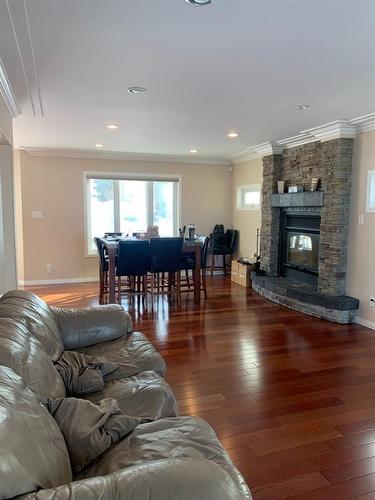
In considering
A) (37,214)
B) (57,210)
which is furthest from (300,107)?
(37,214)

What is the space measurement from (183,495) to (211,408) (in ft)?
5.71

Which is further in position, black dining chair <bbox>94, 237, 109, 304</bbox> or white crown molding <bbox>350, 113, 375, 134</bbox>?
black dining chair <bbox>94, 237, 109, 304</bbox>

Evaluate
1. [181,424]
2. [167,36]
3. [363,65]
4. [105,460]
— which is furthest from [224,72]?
[105,460]

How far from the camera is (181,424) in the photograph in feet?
4.94

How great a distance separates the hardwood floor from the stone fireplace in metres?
0.30

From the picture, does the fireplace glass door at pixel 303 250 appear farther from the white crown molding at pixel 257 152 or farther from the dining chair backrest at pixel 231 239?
the dining chair backrest at pixel 231 239

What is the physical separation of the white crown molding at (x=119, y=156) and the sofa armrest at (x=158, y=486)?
634cm

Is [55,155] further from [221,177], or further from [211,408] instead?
[211,408]

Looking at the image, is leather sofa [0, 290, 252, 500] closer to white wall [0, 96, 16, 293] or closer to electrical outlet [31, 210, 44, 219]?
white wall [0, 96, 16, 293]

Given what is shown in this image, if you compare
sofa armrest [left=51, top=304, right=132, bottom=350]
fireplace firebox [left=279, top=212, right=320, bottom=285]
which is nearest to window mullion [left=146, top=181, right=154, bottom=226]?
fireplace firebox [left=279, top=212, right=320, bottom=285]

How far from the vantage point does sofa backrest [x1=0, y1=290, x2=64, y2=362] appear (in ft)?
6.64

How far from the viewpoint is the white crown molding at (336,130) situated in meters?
4.44

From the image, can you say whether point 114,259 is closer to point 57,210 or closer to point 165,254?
point 165,254

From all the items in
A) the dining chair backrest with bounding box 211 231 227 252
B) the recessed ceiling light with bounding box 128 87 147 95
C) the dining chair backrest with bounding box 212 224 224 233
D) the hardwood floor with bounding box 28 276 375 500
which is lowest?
the hardwood floor with bounding box 28 276 375 500
